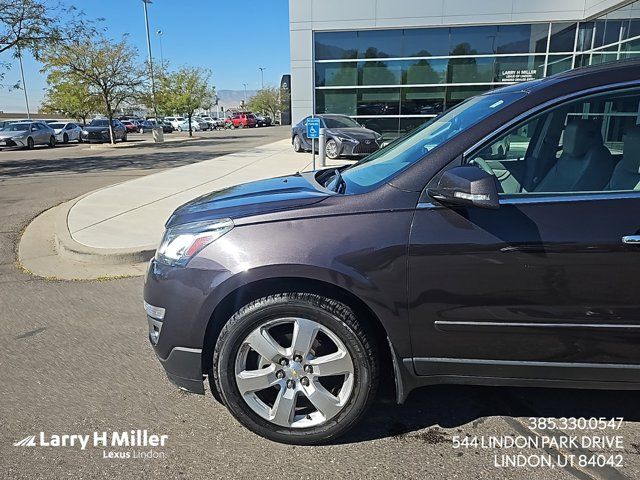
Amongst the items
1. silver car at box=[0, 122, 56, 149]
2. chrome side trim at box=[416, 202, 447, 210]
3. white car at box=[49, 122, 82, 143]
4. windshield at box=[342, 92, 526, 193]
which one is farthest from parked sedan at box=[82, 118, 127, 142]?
chrome side trim at box=[416, 202, 447, 210]

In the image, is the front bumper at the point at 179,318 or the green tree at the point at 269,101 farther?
the green tree at the point at 269,101

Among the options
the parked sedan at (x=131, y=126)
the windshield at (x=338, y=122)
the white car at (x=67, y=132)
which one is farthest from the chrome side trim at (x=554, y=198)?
the parked sedan at (x=131, y=126)

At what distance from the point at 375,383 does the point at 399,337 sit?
286mm

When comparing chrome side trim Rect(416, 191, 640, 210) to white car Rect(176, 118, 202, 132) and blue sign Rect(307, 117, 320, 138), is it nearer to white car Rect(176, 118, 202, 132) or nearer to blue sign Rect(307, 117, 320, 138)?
blue sign Rect(307, 117, 320, 138)

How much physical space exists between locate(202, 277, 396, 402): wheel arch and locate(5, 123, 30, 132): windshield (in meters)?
28.6

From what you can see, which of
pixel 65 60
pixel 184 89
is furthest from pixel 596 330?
pixel 184 89

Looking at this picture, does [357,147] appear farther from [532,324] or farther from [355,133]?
[532,324]

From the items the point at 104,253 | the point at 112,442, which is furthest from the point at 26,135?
the point at 112,442

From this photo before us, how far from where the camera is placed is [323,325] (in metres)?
2.29

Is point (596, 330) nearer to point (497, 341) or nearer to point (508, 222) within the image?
point (497, 341)

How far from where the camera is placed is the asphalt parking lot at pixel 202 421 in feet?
7.45

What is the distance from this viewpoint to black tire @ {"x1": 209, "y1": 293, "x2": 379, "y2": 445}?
2275 millimetres

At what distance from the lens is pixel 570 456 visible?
2.33 m

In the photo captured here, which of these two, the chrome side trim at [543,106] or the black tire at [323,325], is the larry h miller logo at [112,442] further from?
the chrome side trim at [543,106]
